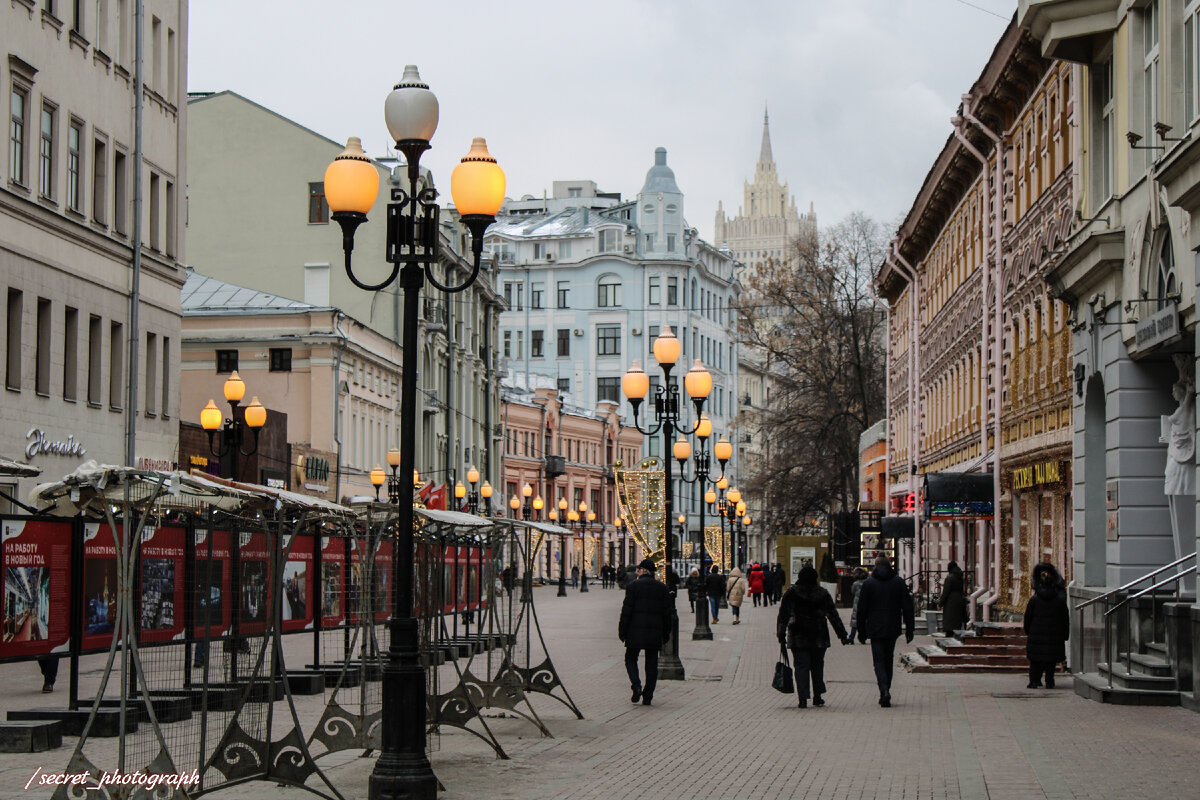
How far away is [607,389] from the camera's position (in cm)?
11988

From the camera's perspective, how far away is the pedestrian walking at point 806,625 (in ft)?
62.7

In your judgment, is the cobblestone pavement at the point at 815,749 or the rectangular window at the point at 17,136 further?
the rectangular window at the point at 17,136

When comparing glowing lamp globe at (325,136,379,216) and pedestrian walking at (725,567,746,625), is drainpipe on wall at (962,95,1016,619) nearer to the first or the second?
pedestrian walking at (725,567,746,625)

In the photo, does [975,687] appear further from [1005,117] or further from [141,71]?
[141,71]

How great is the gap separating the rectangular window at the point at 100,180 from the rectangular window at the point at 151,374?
3.51m

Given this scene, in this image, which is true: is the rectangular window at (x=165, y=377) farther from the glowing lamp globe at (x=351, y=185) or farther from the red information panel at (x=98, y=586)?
the glowing lamp globe at (x=351, y=185)

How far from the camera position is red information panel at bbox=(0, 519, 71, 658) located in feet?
46.5

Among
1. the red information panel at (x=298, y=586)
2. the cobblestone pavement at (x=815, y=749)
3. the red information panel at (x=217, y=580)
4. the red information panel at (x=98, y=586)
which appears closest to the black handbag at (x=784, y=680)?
the cobblestone pavement at (x=815, y=749)

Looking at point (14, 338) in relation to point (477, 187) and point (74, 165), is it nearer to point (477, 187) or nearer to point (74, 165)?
point (74, 165)

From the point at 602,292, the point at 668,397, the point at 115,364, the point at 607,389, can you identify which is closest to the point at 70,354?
the point at 115,364

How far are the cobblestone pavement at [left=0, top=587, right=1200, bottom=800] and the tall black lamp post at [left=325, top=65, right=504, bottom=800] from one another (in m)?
0.79

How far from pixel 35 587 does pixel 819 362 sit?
50379 millimetres

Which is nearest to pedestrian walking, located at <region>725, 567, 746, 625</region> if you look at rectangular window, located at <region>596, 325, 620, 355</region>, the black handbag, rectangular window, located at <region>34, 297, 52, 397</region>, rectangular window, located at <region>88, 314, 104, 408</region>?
rectangular window, located at <region>88, 314, 104, 408</region>

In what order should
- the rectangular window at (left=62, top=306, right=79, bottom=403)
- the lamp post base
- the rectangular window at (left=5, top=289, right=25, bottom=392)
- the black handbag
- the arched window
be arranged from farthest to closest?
the arched window → the rectangular window at (left=62, top=306, right=79, bottom=403) → the rectangular window at (left=5, top=289, right=25, bottom=392) → the lamp post base → the black handbag
